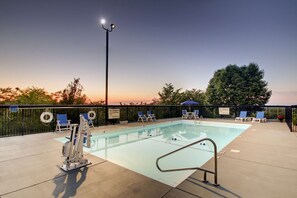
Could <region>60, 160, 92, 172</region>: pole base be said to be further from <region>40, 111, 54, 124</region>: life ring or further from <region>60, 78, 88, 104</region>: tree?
<region>60, 78, 88, 104</region>: tree

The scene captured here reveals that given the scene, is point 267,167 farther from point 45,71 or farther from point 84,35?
point 45,71

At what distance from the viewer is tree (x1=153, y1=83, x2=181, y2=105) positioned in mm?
19312

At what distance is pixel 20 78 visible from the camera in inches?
380

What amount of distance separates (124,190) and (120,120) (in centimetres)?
698

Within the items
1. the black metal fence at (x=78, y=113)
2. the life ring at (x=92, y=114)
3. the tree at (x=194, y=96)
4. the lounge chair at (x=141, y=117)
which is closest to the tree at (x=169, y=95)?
the tree at (x=194, y=96)

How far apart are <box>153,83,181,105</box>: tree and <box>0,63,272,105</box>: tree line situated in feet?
12.6

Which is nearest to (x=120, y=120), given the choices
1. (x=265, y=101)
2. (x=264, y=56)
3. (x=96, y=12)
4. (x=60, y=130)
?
(x=60, y=130)

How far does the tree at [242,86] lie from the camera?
14547 mm

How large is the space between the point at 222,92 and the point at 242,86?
1.77 meters

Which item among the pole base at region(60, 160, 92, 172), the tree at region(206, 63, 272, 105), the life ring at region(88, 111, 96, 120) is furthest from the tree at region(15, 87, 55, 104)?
the tree at region(206, 63, 272, 105)

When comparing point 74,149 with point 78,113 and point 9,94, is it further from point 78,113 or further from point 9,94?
point 9,94

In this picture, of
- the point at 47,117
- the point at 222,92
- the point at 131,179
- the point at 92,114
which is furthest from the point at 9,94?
the point at 222,92

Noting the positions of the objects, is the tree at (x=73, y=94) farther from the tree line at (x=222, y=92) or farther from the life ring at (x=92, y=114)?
the life ring at (x=92, y=114)

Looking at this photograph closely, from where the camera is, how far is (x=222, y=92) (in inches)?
602
